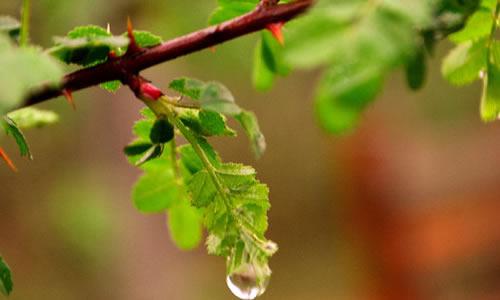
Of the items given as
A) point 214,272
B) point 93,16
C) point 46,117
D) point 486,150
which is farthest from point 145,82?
point 214,272

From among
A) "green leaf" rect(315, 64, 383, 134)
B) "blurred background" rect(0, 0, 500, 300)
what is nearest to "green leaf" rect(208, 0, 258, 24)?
"green leaf" rect(315, 64, 383, 134)

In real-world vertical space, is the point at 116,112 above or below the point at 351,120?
above

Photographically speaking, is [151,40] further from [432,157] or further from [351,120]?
[432,157]

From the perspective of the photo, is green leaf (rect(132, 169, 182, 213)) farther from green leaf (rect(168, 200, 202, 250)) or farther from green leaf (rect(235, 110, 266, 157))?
green leaf (rect(235, 110, 266, 157))

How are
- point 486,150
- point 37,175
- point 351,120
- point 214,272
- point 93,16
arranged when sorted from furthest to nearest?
point 214,272 → point 37,175 → point 486,150 → point 93,16 → point 351,120

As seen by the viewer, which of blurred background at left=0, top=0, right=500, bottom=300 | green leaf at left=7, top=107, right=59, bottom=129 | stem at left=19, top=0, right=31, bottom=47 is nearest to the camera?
stem at left=19, top=0, right=31, bottom=47

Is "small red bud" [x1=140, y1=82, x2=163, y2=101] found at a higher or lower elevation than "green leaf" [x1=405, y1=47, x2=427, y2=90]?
higher

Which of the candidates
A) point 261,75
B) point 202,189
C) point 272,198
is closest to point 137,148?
point 202,189
